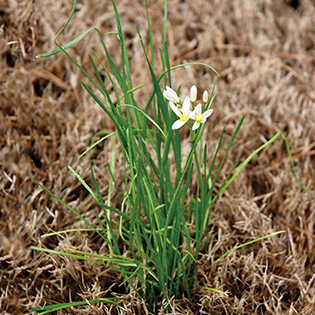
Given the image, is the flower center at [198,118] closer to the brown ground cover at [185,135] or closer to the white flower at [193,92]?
the white flower at [193,92]

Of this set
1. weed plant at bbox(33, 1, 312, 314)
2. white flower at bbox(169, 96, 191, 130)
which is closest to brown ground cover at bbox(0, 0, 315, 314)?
weed plant at bbox(33, 1, 312, 314)

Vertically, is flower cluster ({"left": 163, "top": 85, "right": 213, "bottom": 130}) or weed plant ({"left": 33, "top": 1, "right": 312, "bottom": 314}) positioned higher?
flower cluster ({"left": 163, "top": 85, "right": 213, "bottom": 130})

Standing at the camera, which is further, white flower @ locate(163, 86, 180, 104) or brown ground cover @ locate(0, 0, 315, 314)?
brown ground cover @ locate(0, 0, 315, 314)

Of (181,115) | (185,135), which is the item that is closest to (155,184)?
(181,115)

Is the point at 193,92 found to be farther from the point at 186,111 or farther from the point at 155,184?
the point at 155,184

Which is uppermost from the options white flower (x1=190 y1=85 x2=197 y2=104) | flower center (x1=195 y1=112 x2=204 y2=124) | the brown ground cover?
white flower (x1=190 y1=85 x2=197 y2=104)

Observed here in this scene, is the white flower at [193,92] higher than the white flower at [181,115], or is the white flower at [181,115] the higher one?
the white flower at [193,92]

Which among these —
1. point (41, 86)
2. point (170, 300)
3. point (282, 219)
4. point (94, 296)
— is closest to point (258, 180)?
point (282, 219)

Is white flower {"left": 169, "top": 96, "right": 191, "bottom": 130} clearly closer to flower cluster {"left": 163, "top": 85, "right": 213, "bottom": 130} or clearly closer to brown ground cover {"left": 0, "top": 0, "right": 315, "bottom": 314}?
flower cluster {"left": 163, "top": 85, "right": 213, "bottom": 130}

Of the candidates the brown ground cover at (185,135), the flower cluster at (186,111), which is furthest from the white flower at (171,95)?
the brown ground cover at (185,135)
